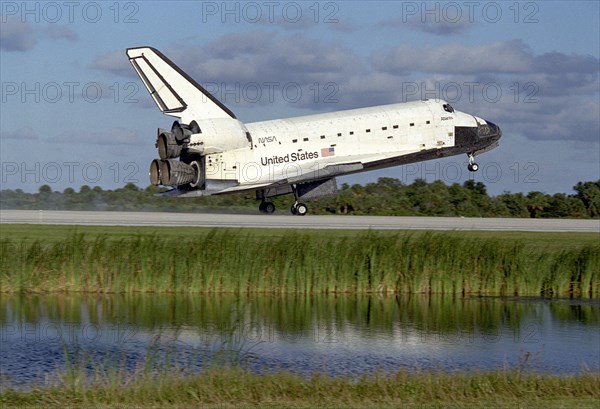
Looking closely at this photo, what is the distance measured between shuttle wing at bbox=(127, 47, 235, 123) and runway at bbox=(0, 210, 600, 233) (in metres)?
3.59

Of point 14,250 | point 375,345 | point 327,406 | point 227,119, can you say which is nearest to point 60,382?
point 327,406

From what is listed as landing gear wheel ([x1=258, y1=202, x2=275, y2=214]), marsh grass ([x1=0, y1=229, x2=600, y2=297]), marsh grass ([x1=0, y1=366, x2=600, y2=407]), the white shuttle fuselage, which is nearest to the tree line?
landing gear wheel ([x1=258, y1=202, x2=275, y2=214])

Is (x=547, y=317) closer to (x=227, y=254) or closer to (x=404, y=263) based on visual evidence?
(x=404, y=263)

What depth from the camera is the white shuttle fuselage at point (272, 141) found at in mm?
31625

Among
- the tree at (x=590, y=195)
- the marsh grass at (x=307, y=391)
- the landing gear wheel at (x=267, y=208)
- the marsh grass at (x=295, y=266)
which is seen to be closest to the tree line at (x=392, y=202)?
the tree at (x=590, y=195)

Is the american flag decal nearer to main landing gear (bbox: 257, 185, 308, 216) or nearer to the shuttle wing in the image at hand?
main landing gear (bbox: 257, 185, 308, 216)

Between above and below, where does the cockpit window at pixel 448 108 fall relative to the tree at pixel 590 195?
above

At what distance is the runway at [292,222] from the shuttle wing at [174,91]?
11.8ft

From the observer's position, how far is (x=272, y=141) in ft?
108

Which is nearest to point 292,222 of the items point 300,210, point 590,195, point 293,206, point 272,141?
point 272,141

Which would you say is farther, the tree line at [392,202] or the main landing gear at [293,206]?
the tree line at [392,202]

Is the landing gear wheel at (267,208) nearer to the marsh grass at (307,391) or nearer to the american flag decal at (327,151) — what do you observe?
the american flag decal at (327,151)

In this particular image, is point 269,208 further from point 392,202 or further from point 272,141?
point 392,202

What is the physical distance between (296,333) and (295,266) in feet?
12.0
